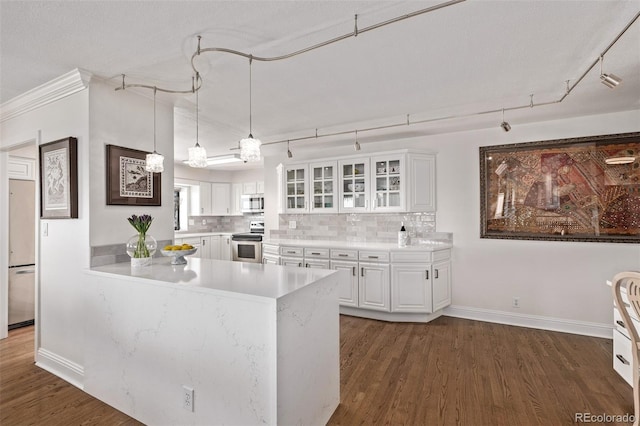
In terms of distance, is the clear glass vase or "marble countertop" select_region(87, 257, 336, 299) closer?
"marble countertop" select_region(87, 257, 336, 299)

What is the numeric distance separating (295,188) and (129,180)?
2.65 m

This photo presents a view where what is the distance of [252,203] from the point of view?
7309 millimetres

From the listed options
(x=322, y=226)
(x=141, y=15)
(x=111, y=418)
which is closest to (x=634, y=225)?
(x=322, y=226)

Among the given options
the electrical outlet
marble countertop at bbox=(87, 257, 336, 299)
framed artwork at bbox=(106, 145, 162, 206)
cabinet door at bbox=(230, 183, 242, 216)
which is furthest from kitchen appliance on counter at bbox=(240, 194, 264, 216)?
the electrical outlet

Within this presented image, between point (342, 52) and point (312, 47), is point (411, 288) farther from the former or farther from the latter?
point (312, 47)

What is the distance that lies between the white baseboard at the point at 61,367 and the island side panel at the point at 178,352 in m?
0.18

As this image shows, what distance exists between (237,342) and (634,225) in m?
4.12

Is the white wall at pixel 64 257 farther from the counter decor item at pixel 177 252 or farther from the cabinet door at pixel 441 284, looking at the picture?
the cabinet door at pixel 441 284

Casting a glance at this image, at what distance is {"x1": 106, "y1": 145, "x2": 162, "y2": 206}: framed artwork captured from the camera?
8.52 ft

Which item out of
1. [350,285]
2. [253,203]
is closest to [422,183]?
[350,285]

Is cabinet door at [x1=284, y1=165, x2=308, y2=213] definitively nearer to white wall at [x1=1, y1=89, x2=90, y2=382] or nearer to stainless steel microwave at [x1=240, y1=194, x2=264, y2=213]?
stainless steel microwave at [x1=240, y1=194, x2=264, y2=213]

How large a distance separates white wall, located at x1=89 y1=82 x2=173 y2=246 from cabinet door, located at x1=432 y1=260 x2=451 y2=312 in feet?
10.1

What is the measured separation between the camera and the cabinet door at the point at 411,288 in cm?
388

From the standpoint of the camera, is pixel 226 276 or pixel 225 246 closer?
pixel 226 276
